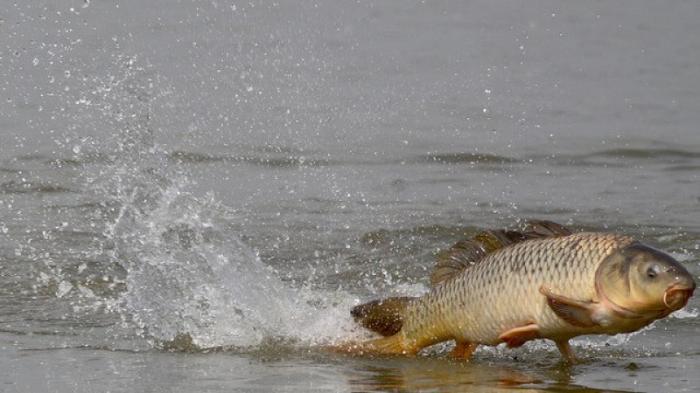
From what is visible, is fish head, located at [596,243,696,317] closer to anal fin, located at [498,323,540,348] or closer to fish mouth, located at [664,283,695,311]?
fish mouth, located at [664,283,695,311]

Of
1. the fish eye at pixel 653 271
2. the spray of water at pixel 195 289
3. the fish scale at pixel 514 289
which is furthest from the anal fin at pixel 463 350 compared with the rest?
the fish eye at pixel 653 271

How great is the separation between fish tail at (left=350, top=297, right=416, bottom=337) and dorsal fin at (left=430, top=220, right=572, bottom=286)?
164mm

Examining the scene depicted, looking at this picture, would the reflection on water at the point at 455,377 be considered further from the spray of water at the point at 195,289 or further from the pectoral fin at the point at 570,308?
the spray of water at the point at 195,289

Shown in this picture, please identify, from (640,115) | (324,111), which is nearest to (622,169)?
(640,115)

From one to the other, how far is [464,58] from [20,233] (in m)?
7.08

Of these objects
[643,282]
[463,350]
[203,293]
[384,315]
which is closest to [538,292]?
[643,282]

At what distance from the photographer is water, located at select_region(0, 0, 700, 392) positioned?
17.9 ft

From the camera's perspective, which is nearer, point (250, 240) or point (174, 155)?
point (250, 240)

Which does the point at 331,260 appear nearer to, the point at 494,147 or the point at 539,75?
the point at 494,147

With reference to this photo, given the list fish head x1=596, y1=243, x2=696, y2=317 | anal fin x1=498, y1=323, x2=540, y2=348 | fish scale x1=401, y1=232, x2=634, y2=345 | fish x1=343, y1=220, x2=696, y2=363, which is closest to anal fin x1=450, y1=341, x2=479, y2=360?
fish x1=343, y1=220, x2=696, y2=363

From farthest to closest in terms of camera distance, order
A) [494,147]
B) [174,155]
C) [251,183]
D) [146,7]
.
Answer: [146,7] < [494,147] < [174,155] < [251,183]

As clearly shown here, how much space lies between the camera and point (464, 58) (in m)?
14.5

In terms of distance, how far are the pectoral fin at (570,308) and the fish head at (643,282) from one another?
0.24ft

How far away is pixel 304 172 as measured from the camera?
1056cm
